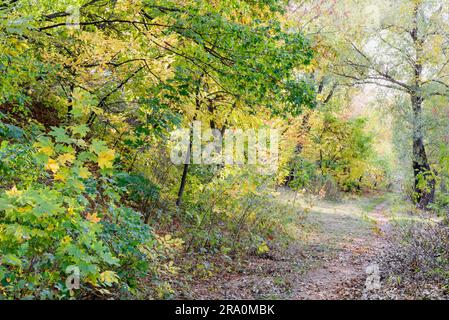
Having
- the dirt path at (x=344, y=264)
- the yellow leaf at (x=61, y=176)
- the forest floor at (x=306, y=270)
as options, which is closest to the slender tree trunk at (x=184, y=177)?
the forest floor at (x=306, y=270)

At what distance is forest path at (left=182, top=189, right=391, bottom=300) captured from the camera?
20.3 feet

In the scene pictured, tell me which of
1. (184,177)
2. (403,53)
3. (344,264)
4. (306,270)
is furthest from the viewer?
(403,53)

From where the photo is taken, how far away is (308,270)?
771cm

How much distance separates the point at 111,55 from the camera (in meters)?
6.70

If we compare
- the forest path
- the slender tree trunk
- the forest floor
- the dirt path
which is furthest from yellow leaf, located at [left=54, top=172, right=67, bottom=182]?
the slender tree trunk

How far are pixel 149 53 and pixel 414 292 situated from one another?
5365mm

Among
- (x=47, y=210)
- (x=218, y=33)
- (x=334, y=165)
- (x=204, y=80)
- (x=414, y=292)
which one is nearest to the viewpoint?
(x=47, y=210)

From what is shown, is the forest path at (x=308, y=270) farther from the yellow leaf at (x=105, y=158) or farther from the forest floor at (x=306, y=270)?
the yellow leaf at (x=105, y=158)

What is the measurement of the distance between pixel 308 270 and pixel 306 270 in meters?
0.05

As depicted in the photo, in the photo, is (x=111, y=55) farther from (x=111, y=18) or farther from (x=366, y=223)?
(x=366, y=223)

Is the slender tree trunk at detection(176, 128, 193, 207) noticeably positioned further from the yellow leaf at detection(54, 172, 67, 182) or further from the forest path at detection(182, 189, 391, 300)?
the yellow leaf at detection(54, 172, 67, 182)

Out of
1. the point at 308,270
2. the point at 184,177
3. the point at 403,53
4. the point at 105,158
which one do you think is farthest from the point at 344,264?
the point at 403,53

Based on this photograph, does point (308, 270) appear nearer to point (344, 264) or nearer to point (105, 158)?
point (344, 264)

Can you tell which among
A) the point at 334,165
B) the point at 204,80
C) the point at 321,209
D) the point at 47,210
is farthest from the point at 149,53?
the point at 334,165
